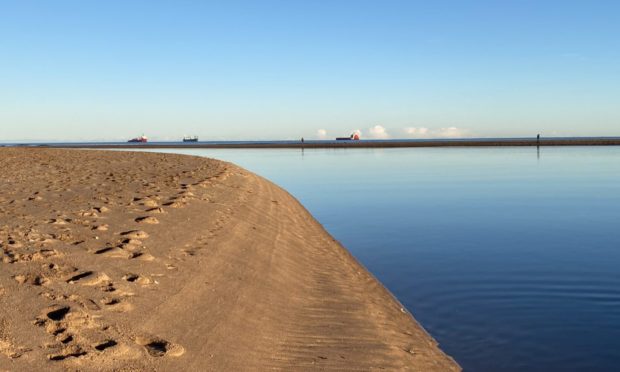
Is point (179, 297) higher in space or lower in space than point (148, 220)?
lower

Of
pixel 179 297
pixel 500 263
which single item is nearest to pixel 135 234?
pixel 179 297

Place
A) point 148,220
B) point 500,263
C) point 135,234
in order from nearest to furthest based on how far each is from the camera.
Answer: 1. point 135,234
2. point 148,220
3. point 500,263

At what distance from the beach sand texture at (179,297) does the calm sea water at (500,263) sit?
1036 millimetres

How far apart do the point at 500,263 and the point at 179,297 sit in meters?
9.34

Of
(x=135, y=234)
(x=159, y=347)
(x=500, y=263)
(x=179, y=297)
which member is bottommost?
(x=500, y=263)

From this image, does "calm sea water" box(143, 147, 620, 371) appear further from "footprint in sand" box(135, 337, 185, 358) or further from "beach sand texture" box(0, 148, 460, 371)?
"footprint in sand" box(135, 337, 185, 358)

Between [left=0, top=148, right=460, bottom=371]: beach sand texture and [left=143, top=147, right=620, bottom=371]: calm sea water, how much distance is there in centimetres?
104

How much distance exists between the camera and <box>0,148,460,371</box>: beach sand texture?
5785 millimetres

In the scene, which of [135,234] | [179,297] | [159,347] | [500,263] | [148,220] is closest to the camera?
[159,347]

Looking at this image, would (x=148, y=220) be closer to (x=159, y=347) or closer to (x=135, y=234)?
(x=135, y=234)

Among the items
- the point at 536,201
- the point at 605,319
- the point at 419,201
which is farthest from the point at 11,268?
the point at 536,201

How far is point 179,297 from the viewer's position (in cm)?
752

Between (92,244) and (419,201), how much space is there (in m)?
18.9

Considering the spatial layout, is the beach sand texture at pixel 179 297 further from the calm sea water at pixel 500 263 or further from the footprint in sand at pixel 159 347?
the calm sea water at pixel 500 263
